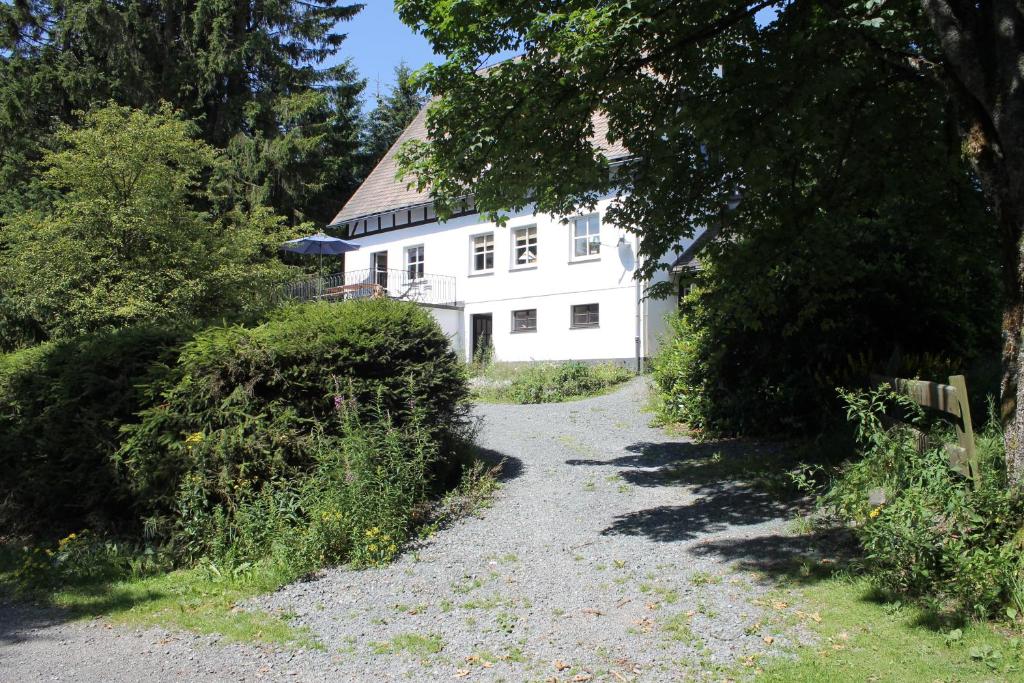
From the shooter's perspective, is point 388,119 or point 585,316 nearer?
point 585,316

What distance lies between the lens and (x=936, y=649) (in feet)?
15.0

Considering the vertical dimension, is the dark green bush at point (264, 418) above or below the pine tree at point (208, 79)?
below

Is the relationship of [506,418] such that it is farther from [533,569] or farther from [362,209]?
[362,209]

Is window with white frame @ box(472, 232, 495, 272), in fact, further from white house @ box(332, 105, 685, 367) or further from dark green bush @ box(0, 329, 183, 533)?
dark green bush @ box(0, 329, 183, 533)

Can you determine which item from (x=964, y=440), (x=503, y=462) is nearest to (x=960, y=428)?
(x=964, y=440)

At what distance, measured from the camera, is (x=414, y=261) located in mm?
28672

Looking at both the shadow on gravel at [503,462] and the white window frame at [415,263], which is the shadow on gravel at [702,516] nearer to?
the shadow on gravel at [503,462]

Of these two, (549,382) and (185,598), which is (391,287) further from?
(185,598)

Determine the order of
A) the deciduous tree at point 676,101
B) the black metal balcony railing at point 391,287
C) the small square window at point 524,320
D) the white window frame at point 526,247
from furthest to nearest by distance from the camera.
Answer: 1. the black metal balcony railing at point 391,287
2. the small square window at point 524,320
3. the white window frame at point 526,247
4. the deciduous tree at point 676,101

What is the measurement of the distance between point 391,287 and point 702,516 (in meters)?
21.9

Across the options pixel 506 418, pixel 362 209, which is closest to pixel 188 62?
pixel 362 209

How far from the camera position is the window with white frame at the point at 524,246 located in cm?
2498

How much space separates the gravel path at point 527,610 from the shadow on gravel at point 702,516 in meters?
0.02

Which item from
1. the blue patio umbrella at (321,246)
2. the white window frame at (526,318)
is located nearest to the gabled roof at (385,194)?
the blue patio umbrella at (321,246)
